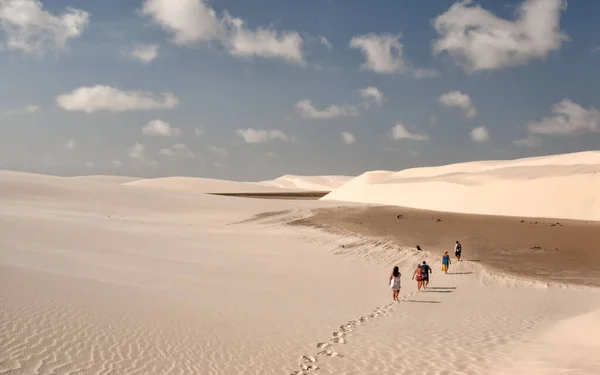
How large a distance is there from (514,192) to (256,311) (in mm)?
41121

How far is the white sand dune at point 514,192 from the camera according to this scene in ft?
145

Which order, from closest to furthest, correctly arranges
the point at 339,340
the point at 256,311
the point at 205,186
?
the point at 339,340 → the point at 256,311 → the point at 205,186

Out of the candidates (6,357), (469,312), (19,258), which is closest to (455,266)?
(469,312)

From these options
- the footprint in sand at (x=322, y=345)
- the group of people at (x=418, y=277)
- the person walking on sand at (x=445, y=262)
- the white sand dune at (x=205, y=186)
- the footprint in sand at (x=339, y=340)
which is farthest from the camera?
the white sand dune at (x=205, y=186)

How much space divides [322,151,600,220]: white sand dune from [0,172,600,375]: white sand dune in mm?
23153

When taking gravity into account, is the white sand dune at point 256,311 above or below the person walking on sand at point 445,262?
below

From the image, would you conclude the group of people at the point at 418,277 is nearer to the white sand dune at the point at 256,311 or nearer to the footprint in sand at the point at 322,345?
the white sand dune at the point at 256,311

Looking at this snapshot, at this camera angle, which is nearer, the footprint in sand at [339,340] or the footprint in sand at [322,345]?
the footprint in sand at [322,345]

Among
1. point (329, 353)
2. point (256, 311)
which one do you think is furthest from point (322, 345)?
point (256, 311)

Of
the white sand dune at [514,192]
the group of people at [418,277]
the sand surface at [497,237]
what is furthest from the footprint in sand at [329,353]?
the white sand dune at [514,192]

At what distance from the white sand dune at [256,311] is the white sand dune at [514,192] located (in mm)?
23153

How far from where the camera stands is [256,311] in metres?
14.4

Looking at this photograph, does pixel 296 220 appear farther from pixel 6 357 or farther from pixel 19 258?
pixel 6 357

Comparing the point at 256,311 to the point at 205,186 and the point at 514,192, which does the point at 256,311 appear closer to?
the point at 514,192
